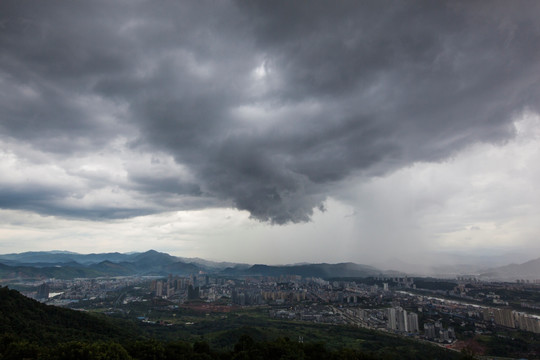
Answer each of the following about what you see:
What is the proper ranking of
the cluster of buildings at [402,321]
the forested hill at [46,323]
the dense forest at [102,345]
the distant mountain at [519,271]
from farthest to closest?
the distant mountain at [519,271] → the cluster of buildings at [402,321] → the forested hill at [46,323] → the dense forest at [102,345]

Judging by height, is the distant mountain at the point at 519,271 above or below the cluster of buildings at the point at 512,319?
above

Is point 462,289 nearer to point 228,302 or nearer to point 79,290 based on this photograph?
point 228,302

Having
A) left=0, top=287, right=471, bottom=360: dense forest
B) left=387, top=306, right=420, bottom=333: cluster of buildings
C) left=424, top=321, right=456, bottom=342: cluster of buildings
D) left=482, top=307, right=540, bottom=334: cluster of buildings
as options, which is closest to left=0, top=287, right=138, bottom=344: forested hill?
left=0, top=287, right=471, bottom=360: dense forest

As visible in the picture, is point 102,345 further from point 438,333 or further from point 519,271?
point 519,271

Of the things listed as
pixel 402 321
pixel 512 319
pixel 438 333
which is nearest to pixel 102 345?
pixel 438 333

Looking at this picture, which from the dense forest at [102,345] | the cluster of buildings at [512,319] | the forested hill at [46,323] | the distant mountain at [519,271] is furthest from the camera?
the distant mountain at [519,271]

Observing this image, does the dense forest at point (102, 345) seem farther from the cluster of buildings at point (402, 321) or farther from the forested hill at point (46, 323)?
the cluster of buildings at point (402, 321)

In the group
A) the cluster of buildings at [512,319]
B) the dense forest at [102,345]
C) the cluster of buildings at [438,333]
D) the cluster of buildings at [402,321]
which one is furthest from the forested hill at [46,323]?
the cluster of buildings at [512,319]

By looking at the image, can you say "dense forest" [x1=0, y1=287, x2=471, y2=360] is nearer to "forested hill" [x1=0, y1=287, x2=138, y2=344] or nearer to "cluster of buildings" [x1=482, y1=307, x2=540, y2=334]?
"forested hill" [x1=0, y1=287, x2=138, y2=344]

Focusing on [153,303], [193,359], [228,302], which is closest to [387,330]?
[193,359]
